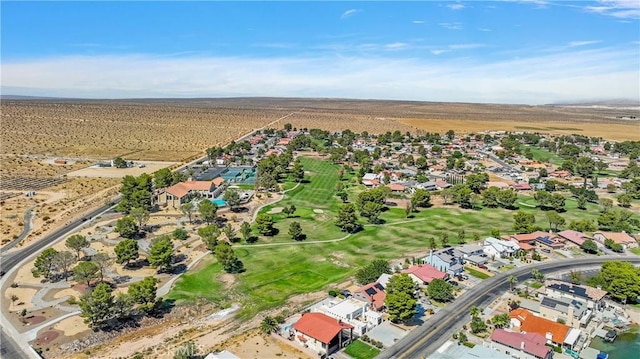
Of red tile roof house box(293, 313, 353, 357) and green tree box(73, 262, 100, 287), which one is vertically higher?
green tree box(73, 262, 100, 287)

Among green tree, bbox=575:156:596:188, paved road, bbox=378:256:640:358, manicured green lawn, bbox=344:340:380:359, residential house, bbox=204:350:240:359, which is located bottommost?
manicured green lawn, bbox=344:340:380:359

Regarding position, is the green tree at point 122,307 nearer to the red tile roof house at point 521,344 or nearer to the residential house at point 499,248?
the red tile roof house at point 521,344

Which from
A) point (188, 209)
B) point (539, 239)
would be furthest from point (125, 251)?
point (539, 239)

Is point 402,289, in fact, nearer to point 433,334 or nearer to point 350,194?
point 433,334

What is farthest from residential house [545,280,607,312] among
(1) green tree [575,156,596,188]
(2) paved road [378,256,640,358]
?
(1) green tree [575,156,596,188]

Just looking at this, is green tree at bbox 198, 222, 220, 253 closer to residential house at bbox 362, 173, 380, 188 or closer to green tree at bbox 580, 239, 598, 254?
residential house at bbox 362, 173, 380, 188

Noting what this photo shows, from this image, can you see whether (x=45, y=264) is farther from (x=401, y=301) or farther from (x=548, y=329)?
(x=548, y=329)
